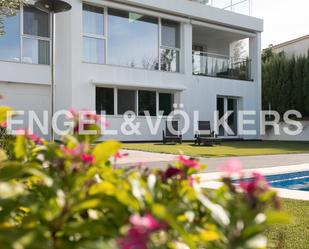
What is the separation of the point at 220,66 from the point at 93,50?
748 centimetres

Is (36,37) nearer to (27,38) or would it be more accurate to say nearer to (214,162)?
(27,38)

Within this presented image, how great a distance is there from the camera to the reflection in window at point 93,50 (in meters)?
17.4

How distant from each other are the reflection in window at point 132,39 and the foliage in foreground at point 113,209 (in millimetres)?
16938

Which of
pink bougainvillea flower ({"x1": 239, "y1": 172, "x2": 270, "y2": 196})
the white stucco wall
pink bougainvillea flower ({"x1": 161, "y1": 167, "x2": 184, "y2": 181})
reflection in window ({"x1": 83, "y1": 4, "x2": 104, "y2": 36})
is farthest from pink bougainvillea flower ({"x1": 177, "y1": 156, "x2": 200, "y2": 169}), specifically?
the white stucco wall

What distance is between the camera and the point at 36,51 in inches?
652

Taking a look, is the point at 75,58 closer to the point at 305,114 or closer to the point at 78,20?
the point at 78,20

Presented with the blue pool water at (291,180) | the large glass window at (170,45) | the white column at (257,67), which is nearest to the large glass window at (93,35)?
the large glass window at (170,45)

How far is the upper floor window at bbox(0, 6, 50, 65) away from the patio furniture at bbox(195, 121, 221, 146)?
6.92 m

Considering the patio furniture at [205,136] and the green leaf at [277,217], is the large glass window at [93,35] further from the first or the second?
the green leaf at [277,217]

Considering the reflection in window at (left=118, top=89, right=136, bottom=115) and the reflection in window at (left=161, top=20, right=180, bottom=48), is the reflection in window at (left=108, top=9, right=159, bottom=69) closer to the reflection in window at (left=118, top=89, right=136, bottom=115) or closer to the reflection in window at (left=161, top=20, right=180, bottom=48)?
the reflection in window at (left=161, top=20, right=180, bottom=48)

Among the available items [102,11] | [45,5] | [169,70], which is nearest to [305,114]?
[169,70]

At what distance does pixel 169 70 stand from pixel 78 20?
5.13m

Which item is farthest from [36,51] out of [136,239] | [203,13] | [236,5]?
[136,239]

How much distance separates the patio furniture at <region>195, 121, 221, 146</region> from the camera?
57.3 feet
